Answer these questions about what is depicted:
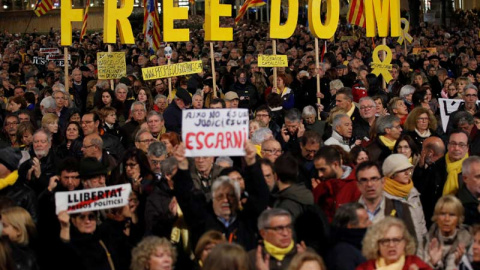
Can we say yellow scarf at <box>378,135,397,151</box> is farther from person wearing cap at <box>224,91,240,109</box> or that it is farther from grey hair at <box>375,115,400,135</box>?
person wearing cap at <box>224,91,240,109</box>

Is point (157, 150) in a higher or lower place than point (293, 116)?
lower

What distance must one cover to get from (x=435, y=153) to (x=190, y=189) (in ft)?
10.9

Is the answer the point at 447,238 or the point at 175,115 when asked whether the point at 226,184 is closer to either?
the point at 447,238

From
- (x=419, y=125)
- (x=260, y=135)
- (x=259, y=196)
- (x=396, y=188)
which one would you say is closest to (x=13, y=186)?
(x=259, y=196)

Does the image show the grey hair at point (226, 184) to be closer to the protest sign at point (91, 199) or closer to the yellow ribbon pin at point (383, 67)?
the protest sign at point (91, 199)

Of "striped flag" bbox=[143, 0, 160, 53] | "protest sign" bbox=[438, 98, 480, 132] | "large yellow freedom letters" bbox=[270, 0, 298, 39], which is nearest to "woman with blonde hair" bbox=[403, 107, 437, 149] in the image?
"protest sign" bbox=[438, 98, 480, 132]

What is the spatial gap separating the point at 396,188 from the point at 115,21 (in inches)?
369

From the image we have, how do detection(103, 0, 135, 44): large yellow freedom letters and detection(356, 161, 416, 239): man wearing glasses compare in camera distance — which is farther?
detection(103, 0, 135, 44): large yellow freedom letters

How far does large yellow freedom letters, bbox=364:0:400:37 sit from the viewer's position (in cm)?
1812

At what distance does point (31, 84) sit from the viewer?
17.2 m

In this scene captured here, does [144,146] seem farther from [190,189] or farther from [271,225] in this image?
[271,225]

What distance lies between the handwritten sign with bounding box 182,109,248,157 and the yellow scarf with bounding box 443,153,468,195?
2275 mm

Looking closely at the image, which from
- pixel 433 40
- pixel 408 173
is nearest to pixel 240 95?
pixel 408 173

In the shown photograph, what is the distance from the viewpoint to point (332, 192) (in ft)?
27.8
